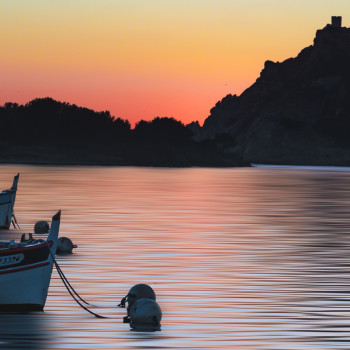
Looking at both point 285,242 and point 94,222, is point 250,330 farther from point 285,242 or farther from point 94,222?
point 94,222

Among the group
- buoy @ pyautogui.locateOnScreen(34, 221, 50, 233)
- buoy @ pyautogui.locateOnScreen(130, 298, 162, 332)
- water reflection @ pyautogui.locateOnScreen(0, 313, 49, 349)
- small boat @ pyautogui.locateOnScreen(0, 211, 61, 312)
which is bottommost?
buoy @ pyautogui.locateOnScreen(34, 221, 50, 233)

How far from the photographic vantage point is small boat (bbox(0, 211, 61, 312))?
937 inches

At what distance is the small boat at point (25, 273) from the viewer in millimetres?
23806


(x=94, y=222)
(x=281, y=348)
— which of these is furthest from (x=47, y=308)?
(x=94, y=222)

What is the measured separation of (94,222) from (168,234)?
9898mm

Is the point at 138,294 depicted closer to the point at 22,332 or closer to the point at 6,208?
the point at 22,332

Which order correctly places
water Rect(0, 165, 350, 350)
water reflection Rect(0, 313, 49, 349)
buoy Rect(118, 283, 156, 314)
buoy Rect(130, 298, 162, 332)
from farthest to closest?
buoy Rect(118, 283, 156, 314) → buoy Rect(130, 298, 162, 332) → water Rect(0, 165, 350, 350) → water reflection Rect(0, 313, 49, 349)

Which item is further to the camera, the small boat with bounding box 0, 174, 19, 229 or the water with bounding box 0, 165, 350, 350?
the small boat with bounding box 0, 174, 19, 229

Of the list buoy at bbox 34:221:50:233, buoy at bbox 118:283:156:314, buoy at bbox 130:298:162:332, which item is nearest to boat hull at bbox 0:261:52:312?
buoy at bbox 118:283:156:314

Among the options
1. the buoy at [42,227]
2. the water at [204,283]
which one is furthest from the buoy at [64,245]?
the buoy at [42,227]

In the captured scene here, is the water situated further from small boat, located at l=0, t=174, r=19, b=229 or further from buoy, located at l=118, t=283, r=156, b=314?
small boat, located at l=0, t=174, r=19, b=229

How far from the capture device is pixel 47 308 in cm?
2602

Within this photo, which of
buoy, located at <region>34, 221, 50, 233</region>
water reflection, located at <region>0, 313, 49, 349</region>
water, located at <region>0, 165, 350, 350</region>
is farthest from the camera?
buoy, located at <region>34, 221, 50, 233</region>

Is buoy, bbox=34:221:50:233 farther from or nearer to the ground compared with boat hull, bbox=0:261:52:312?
nearer to the ground
